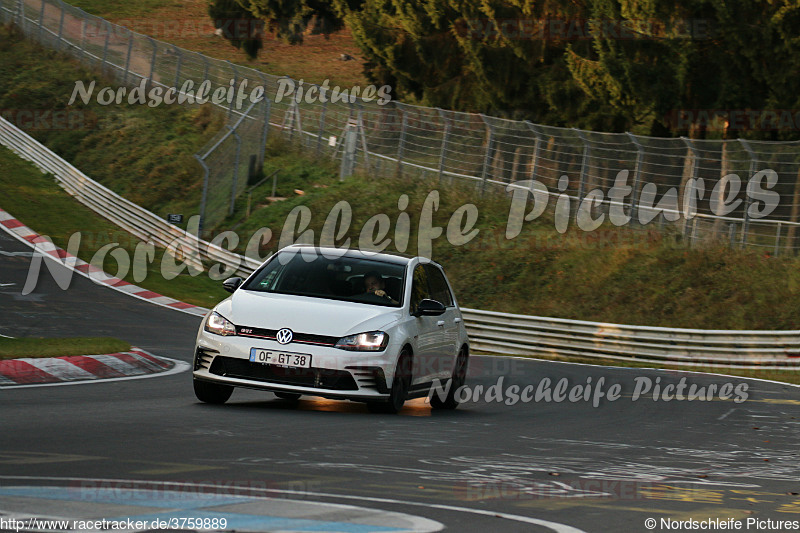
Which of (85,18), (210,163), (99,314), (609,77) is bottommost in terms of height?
(99,314)

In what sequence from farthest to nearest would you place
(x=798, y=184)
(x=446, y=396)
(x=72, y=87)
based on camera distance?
1. (x=72, y=87)
2. (x=798, y=184)
3. (x=446, y=396)

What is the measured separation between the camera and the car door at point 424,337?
1175 centimetres

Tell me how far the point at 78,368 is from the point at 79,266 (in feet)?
57.4

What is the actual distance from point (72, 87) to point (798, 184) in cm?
3287

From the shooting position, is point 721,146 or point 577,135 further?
point 577,135

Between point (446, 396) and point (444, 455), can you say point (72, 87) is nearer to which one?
point (446, 396)

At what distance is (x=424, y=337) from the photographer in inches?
469

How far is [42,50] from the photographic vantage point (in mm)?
53469

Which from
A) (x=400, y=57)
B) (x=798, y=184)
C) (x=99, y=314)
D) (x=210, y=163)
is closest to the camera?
(x=99, y=314)

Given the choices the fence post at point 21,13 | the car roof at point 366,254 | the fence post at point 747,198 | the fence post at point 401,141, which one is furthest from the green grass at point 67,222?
the car roof at point 366,254

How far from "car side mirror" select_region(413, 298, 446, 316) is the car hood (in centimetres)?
38

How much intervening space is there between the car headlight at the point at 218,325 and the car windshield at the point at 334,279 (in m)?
0.73

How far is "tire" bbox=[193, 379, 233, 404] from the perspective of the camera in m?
11.0

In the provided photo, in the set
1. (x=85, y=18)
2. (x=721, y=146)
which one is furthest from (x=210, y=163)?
(x=85, y=18)
